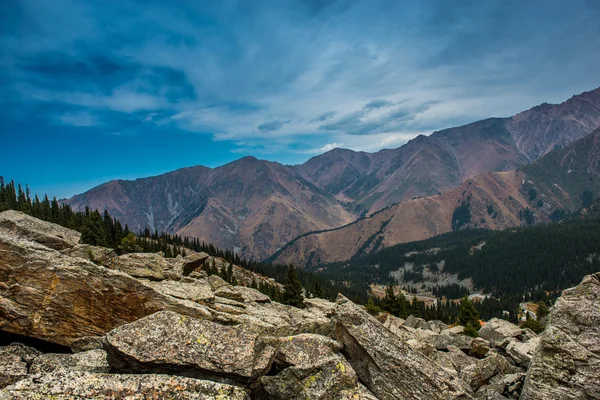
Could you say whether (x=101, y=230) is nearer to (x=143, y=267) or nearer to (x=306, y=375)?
(x=143, y=267)

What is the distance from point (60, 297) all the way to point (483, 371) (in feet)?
106

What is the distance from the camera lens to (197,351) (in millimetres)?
13336

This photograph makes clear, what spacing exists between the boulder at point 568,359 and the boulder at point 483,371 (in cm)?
739

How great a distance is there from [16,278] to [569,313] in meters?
36.7

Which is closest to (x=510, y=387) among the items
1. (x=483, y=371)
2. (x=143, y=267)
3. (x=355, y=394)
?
(x=483, y=371)

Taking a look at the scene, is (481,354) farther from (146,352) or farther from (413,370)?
(146,352)

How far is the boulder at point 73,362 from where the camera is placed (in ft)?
46.2

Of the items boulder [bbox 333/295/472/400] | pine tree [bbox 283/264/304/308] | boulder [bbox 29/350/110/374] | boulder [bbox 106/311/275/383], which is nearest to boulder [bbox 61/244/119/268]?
boulder [bbox 29/350/110/374]

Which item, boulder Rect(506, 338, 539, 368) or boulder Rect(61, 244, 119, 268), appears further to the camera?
boulder Rect(61, 244, 119, 268)

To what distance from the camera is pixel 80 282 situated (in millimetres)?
18531

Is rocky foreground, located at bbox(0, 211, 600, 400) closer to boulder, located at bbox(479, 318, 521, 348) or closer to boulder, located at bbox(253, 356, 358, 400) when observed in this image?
boulder, located at bbox(253, 356, 358, 400)

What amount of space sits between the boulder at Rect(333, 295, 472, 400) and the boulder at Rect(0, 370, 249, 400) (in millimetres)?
8621

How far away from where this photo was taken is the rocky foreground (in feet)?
37.6

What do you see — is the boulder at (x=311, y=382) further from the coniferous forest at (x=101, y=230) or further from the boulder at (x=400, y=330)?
the coniferous forest at (x=101, y=230)
